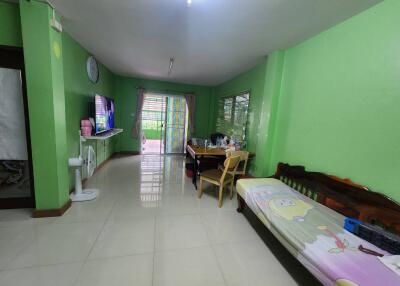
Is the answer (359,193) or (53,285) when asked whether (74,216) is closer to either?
(53,285)

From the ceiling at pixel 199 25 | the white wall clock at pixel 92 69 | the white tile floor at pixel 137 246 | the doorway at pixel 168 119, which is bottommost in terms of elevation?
the white tile floor at pixel 137 246

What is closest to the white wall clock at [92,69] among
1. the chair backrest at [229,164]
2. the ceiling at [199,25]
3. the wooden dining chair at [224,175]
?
the ceiling at [199,25]

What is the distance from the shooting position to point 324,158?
6.75 ft

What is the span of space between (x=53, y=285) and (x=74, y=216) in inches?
39.6

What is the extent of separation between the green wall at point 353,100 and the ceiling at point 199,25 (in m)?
0.19

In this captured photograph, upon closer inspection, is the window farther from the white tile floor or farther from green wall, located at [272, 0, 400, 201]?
the white tile floor

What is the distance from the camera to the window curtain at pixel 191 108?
227 inches

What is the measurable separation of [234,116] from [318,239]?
340 cm

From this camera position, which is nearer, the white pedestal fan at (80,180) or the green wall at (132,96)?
the white pedestal fan at (80,180)

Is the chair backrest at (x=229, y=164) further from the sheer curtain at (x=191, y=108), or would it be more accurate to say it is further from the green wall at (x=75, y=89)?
the sheer curtain at (x=191, y=108)

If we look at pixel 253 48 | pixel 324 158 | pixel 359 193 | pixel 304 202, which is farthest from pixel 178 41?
pixel 359 193

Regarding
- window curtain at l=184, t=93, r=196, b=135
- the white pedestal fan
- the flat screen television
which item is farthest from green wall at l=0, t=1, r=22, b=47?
window curtain at l=184, t=93, r=196, b=135

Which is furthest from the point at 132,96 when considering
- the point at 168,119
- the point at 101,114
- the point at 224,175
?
the point at 224,175

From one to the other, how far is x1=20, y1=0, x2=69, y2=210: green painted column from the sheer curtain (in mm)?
3936
